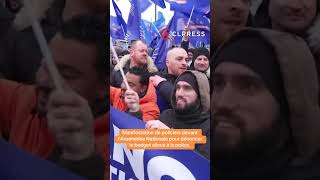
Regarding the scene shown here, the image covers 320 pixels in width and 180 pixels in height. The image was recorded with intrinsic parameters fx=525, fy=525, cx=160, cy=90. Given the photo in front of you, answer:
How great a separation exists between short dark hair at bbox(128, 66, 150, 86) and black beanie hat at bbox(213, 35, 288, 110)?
536 millimetres

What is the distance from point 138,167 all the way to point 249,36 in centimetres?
131

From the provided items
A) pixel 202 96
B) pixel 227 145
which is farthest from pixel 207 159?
pixel 202 96

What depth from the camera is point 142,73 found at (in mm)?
4070

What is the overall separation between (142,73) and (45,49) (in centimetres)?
89

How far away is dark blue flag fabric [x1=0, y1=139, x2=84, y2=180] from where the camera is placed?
439 cm

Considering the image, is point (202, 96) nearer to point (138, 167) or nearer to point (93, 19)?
point (138, 167)

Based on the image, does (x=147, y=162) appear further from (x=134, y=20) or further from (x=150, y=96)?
(x=134, y=20)

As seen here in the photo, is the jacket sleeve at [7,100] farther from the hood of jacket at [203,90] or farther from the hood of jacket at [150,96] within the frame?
→ the hood of jacket at [203,90]

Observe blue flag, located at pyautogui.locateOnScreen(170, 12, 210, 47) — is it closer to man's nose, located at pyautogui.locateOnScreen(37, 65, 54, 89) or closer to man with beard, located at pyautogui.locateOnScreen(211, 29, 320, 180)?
man with beard, located at pyautogui.locateOnScreen(211, 29, 320, 180)

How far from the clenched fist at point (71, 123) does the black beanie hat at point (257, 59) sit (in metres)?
1.14

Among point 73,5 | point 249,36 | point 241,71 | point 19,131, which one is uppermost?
point 73,5

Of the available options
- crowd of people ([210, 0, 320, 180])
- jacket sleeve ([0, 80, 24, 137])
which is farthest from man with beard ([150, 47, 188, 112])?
jacket sleeve ([0, 80, 24, 137])

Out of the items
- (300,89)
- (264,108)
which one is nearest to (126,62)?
(264,108)

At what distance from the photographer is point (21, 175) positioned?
14.8 feet
